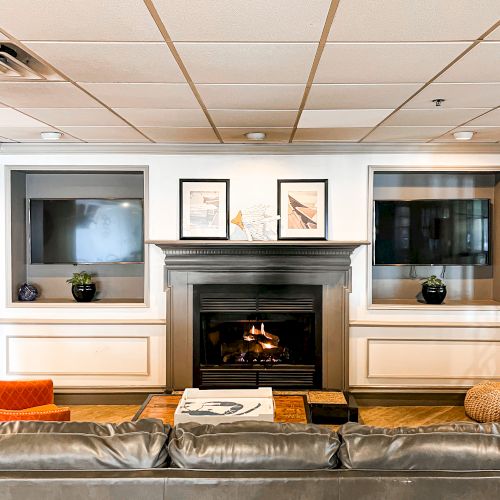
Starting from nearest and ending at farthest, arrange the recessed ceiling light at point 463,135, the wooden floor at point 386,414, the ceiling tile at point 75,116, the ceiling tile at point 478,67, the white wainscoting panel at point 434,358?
the ceiling tile at point 478,67 < the ceiling tile at point 75,116 < the recessed ceiling light at point 463,135 < the wooden floor at point 386,414 < the white wainscoting panel at point 434,358

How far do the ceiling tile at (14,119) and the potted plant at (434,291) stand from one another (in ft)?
11.9

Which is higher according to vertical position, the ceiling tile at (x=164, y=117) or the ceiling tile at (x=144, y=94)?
the ceiling tile at (x=164, y=117)

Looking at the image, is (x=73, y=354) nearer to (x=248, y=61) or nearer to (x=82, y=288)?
(x=82, y=288)

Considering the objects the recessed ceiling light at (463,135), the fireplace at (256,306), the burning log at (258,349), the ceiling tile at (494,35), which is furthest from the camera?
the burning log at (258,349)

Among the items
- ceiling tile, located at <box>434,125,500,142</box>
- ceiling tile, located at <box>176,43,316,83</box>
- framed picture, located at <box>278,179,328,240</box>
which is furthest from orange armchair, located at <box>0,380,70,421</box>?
ceiling tile, located at <box>434,125,500,142</box>

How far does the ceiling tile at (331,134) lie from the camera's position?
13.1 feet

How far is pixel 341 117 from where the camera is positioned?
140 inches

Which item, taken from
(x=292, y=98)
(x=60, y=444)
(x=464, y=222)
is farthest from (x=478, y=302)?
Result: (x=60, y=444)

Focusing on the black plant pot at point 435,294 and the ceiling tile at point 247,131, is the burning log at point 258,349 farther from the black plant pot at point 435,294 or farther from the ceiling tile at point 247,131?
the ceiling tile at point 247,131

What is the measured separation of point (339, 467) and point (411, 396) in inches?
132

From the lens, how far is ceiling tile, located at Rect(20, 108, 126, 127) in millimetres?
3344

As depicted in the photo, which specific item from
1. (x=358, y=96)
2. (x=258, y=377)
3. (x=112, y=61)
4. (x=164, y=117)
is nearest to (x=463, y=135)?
(x=358, y=96)

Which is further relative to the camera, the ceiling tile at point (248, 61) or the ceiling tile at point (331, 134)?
the ceiling tile at point (331, 134)

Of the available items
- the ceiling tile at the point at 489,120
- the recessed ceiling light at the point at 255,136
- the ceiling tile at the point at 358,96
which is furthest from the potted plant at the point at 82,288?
the ceiling tile at the point at 489,120
